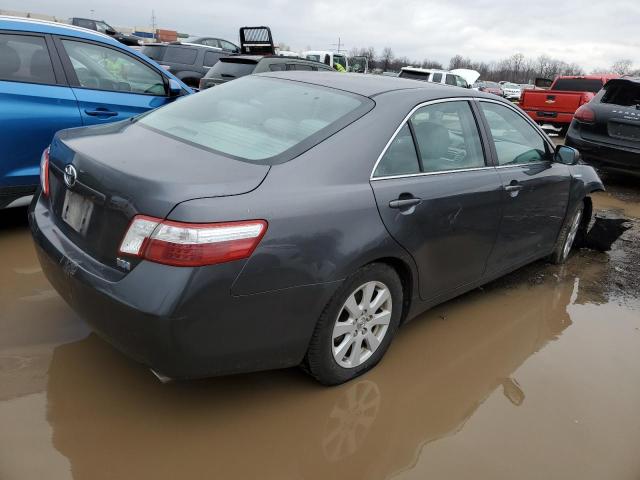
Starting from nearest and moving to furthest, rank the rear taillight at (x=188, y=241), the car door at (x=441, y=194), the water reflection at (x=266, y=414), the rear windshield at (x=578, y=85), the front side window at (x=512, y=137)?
1. the rear taillight at (x=188, y=241)
2. the water reflection at (x=266, y=414)
3. the car door at (x=441, y=194)
4. the front side window at (x=512, y=137)
5. the rear windshield at (x=578, y=85)

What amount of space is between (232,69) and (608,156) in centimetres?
606

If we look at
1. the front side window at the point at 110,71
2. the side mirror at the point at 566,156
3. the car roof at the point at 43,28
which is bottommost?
the side mirror at the point at 566,156

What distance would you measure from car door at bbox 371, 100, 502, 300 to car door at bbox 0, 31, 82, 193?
295 cm

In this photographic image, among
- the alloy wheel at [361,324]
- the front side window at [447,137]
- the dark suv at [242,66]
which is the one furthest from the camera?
the dark suv at [242,66]

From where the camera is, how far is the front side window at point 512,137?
3.57m

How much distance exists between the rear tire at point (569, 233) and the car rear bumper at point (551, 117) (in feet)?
28.7

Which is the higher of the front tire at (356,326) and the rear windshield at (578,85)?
the rear windshield at (578,85)

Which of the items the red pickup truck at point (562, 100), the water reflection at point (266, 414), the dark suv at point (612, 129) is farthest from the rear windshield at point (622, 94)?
the water reflection at point (266, 414)

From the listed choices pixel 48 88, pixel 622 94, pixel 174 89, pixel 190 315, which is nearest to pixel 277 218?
pixel 190 315

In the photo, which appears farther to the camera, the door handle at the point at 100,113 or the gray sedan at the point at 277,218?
the door handle at the point at 100,113

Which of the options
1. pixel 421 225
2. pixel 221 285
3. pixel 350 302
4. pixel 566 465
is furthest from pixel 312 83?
pixel 566 465

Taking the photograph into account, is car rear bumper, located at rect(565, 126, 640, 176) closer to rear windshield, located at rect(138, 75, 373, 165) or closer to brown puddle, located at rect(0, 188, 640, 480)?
brown puddle, located at rect(0, 188, 640, 480)

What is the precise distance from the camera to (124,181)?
7.23ft

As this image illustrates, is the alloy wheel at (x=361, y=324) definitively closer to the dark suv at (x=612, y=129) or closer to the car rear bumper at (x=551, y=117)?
the dark suv at (x=612, y=129)
